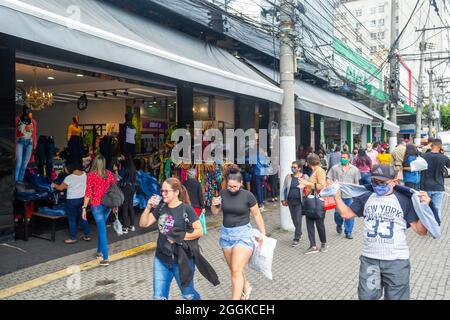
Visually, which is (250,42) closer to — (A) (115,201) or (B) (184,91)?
(B) (184,91)

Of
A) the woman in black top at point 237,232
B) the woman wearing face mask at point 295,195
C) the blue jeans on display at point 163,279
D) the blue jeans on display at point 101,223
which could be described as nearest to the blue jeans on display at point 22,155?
the blue jeans on display at point 101,223

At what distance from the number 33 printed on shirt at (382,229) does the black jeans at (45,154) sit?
7685 millimetres

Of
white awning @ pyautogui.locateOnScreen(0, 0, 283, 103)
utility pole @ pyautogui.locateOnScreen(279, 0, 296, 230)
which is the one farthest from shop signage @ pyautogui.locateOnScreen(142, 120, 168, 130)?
utility pole @ pyautogui.locateOnScreen(279, 0, 296, 230)

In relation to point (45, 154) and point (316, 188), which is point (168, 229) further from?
point (45, 154)

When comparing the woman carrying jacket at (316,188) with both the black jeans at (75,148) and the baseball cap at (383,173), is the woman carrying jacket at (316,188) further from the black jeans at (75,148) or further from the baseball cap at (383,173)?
the black jeans at (75,148)

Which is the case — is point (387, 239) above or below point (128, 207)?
above

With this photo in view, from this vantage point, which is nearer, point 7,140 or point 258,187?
point 7,140

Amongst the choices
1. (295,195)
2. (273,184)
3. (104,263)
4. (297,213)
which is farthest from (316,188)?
(273,184)

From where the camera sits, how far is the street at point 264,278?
5.04 m

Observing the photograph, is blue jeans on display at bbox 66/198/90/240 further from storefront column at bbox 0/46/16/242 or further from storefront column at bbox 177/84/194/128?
storefront column at bbox 177/84/194/128

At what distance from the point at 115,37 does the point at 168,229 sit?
2736mm

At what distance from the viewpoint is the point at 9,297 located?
492 centimetres

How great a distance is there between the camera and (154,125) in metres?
14.2

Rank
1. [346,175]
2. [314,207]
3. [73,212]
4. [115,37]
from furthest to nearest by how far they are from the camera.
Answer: [346,175] → [73,212] → [314,207] → [115,37]
